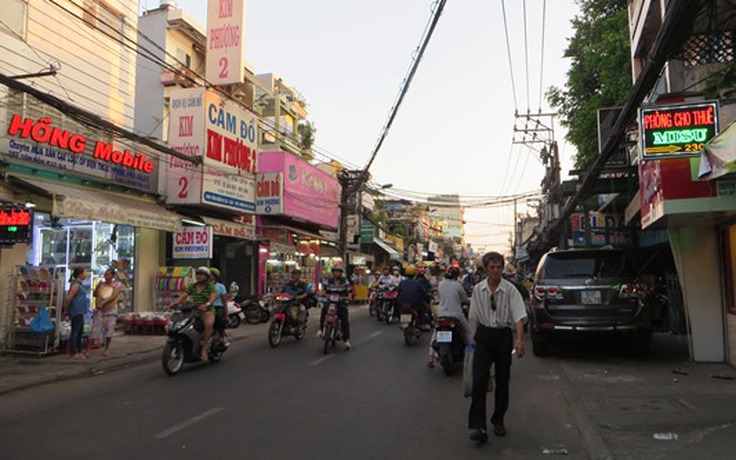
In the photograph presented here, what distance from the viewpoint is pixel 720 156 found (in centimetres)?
668

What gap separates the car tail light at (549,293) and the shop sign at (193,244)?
34.0ft

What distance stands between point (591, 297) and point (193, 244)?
38.5ft

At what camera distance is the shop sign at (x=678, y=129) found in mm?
7934

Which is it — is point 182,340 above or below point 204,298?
below

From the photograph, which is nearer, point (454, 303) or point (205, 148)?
point (454, 303)

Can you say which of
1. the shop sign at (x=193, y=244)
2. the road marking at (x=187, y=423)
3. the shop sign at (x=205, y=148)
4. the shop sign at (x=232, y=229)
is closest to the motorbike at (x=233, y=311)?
the shop sign at (x=193, y=244)

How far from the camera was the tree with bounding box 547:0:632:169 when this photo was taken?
2036cm

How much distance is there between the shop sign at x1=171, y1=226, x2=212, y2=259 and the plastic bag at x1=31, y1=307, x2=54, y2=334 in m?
6.34

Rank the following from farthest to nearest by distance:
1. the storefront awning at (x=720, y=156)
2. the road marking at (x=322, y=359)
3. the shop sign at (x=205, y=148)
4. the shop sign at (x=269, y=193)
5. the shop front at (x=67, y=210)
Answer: the shop sign at (x=269, y=193) < the shop sign at (x=205, y=148) < the shop front at (x=67, y=210) < the road marking at (x=322, y=359) < the storefront awning at (x=720, y=156)

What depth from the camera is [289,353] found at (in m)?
11.3

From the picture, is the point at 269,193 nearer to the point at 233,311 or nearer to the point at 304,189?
the point at 304,189

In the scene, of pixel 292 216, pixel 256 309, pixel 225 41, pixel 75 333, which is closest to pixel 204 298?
pixel 75 333

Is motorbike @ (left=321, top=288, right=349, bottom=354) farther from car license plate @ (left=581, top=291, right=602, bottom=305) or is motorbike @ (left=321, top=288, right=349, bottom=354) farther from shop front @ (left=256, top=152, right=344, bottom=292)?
shop front @ (left=256, top=152, right=344, bottom=292)

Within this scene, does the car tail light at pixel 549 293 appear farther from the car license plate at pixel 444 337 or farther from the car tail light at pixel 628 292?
the car license plate at pixel 444 337
